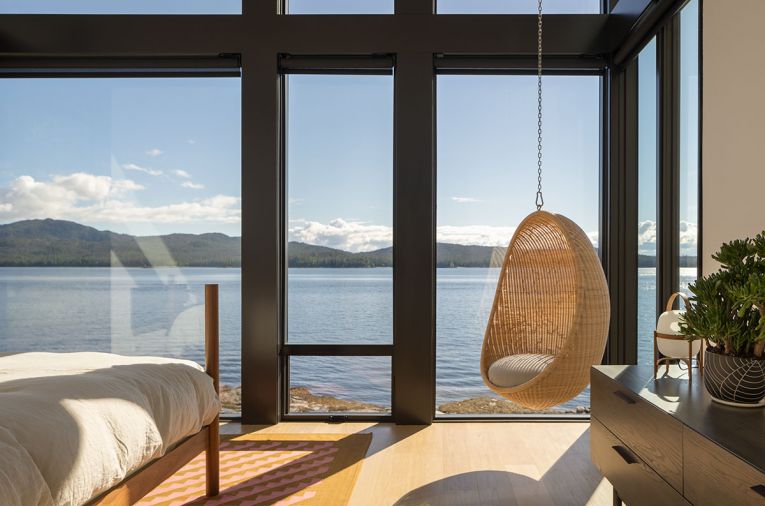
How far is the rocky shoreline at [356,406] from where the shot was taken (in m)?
3.88

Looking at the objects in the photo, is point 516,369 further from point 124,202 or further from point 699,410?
point 124,202

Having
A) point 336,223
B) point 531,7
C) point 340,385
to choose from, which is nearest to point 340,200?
point 336,223

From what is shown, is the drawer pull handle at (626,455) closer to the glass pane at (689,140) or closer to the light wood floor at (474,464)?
the light wood floor at (474,464)

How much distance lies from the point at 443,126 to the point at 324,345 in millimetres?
1705

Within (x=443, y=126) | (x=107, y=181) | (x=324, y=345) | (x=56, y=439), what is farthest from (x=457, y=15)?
(x=56, y=439)

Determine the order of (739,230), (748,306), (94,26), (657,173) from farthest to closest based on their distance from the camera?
(94,26) → (657,173) → (739,230) → (748,306)

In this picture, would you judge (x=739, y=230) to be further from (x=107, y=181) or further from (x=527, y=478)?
(x=107, y=181)

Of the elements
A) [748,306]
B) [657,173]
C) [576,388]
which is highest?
[657,173]

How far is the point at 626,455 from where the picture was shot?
6.41 feet

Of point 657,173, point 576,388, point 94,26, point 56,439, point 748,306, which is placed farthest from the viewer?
point 94,26

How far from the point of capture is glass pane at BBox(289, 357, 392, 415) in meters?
3.89

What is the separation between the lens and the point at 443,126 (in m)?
3.96

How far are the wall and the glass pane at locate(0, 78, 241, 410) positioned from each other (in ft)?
9.30

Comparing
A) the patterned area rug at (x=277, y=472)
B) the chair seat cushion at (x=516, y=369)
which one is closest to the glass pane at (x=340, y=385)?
the patterned area rug at (x=277, y=472)
